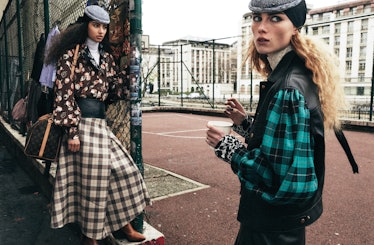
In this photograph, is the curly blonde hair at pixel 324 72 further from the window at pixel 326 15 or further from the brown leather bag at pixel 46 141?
the window at pixel 326 15

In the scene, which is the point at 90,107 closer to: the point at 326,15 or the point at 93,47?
the point at 93,47

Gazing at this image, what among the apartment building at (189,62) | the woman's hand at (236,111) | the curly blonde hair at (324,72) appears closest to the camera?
the curly blonde hair at (324,72)

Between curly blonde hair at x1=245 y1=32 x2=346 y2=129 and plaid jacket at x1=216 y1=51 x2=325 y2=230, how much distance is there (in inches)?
1.4

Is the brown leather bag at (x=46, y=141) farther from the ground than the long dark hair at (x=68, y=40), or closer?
closer

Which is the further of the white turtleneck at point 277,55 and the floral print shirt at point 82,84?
the floral print shirt at point 82,84

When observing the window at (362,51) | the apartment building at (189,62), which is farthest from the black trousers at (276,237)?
the window at (362,51)

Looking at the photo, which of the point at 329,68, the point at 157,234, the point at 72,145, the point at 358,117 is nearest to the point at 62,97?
the point at 72,145

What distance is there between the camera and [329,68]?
4.51 feet

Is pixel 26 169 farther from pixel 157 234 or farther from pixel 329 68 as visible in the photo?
pixel 329 68

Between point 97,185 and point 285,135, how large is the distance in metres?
1.78

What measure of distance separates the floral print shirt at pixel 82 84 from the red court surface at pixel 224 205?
4.09 feet

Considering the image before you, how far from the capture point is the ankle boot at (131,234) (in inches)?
104

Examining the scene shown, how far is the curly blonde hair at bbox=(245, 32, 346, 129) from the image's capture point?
1.33 meters

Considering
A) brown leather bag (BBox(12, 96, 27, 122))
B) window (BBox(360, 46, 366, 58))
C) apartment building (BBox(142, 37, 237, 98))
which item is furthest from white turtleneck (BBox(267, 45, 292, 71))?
window (BBox(360, 46, 366, 58))
